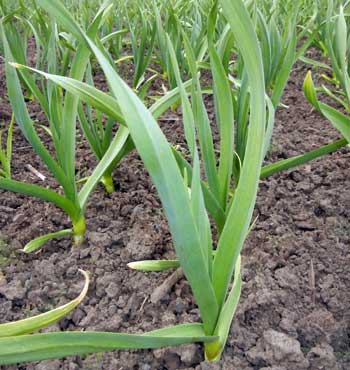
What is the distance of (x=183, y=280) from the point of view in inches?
37.6

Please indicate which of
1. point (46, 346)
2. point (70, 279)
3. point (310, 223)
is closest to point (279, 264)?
point (310, 223)

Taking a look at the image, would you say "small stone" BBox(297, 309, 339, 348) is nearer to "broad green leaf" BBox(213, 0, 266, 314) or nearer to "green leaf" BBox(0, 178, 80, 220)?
"broad green leaf" BBox(213, 0, 266, 314)

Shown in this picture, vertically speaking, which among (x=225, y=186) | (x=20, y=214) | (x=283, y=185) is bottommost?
(x=283, y=185)

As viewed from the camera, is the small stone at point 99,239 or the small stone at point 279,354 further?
the small stone at point 99,239

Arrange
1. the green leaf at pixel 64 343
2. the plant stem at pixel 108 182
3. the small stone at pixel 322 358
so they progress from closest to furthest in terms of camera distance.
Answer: the green leaf at pixel 64 343
the small stone at pixel 322 358
the plant stem at pixel 108 182

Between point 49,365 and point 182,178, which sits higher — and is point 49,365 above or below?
below

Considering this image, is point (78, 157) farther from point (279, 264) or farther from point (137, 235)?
point (279, 264)

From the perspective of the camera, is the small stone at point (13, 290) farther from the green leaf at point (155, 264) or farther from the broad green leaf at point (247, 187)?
the broad green leaf at point (247, 187)

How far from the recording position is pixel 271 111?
0.97 m

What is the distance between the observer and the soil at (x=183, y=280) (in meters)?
0.80

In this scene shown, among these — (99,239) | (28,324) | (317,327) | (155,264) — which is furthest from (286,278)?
(28,324)

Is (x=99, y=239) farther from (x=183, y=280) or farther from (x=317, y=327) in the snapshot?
(x=317, y=327)

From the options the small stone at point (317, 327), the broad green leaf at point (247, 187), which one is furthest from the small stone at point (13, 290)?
the small stone at point (317, 327)

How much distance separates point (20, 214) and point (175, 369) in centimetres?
63
